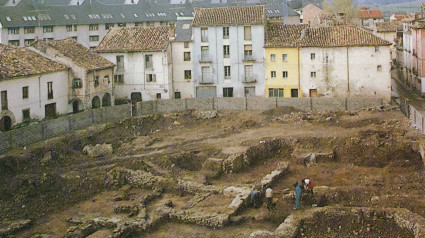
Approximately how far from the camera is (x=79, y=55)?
188 ft

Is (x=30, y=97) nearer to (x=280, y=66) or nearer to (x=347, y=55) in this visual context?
(x=280, y=66)

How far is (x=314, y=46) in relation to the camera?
58.1 meters

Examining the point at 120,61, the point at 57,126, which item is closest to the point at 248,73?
the point at 120,61

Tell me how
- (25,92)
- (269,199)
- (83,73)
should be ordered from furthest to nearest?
(83,73) < (25,92) < (269,199)

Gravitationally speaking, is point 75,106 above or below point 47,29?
below

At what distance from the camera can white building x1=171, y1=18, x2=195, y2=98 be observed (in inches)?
2468

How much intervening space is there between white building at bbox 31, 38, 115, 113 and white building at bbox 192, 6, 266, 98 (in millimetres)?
10310

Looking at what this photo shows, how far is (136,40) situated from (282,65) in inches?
695

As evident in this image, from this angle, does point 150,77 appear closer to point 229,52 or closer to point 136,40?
point 136,40

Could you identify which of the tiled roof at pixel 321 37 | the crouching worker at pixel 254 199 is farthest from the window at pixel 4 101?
the tiled roof at pixel 321 37

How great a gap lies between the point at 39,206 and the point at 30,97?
18267 mm

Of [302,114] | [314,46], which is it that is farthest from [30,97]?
[314,46]

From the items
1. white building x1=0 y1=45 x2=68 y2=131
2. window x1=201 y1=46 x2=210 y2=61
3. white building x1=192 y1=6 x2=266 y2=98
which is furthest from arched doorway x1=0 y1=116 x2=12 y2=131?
window x1=201 y1=46 x2=210 y2=61

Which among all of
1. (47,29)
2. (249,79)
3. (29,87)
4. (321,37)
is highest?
(47,29)
